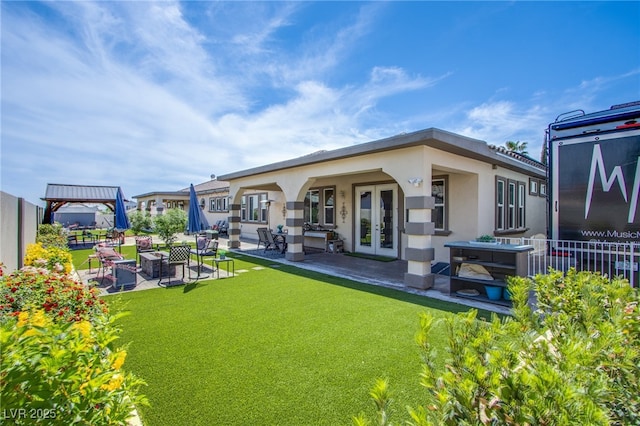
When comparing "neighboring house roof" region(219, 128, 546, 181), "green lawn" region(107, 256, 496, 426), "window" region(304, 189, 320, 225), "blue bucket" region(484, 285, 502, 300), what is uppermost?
"neighboring house roof" region(219, 128, 546, 181)

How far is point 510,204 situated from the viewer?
10.9m

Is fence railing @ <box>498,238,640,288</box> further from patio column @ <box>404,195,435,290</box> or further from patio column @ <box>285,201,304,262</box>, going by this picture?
patio column @ <box>285,201,304,262</box>

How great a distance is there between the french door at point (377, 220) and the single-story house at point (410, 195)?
0.04m

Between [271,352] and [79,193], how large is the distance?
2616cm

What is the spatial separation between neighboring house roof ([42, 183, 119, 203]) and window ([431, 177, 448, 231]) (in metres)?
21.4

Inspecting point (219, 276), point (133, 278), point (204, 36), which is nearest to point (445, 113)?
point (204, 36)

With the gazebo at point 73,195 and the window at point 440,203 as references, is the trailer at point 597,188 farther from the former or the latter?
the gazebo at point 73,195

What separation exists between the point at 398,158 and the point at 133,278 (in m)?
7.77

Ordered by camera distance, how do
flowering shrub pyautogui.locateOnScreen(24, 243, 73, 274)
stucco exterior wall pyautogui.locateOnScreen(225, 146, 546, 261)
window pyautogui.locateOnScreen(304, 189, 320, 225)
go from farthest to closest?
window pyautogui.locateOnScreen(304, 189, 320, 225), stucco exterior wall pyautogui.locateOnScreen(225, 146, 546, 261), flowering shrub pyautogui.locateOnScreen(24, 243, 73, 274)

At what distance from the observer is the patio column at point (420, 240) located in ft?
22.8

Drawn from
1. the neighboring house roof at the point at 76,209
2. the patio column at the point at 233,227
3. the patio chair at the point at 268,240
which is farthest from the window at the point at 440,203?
the neighboring house roof at the point at 76,209

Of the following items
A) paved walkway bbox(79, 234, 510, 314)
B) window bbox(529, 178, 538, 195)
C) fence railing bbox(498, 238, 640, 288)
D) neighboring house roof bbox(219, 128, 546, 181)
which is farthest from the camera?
window bbox(529, 178, 538, 195)


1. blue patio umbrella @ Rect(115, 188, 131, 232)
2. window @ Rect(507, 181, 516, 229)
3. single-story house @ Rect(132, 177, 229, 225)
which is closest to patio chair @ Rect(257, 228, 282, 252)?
blue patio umbrella @ Rect(115, 188, 131, 232)

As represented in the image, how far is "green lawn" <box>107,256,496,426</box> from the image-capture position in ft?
9.40
